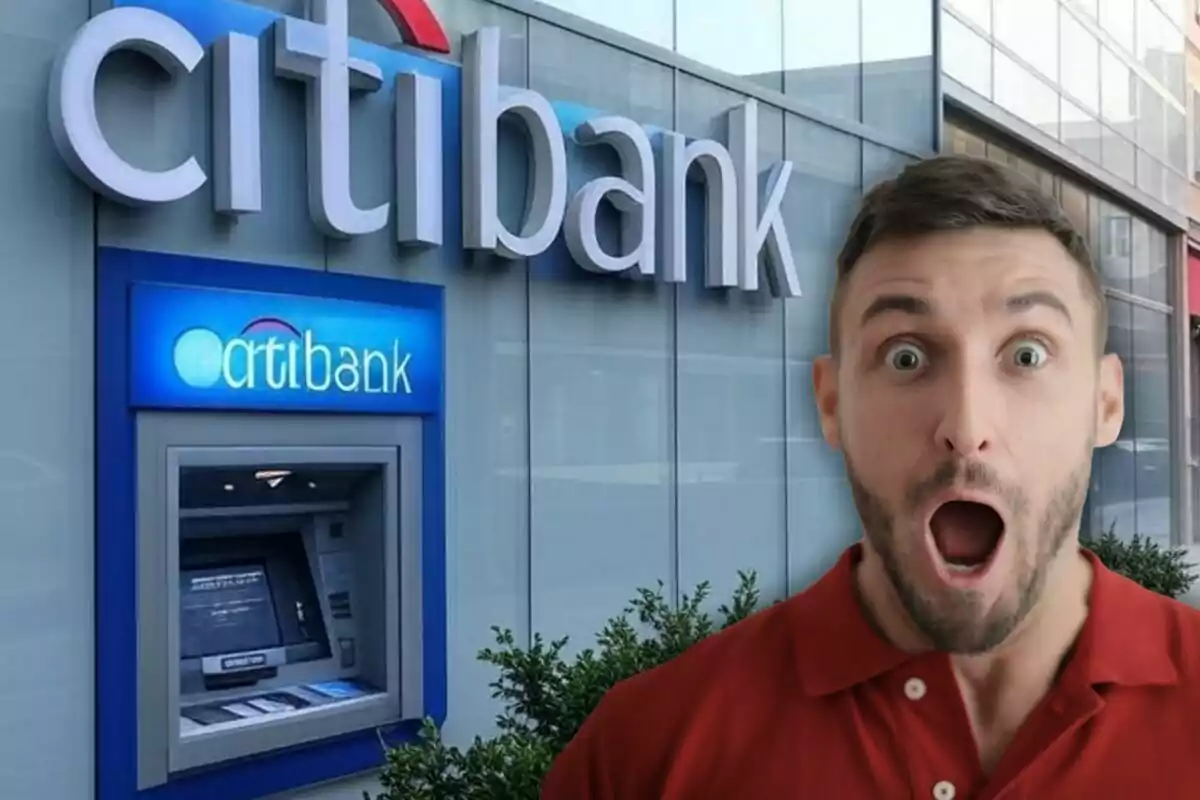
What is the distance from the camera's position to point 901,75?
7535 millimetres

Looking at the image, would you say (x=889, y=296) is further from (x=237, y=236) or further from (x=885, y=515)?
(x=237, y=236)

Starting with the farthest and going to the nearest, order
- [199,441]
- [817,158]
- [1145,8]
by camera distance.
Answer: [1145,8] < [817,158] < [199,441]

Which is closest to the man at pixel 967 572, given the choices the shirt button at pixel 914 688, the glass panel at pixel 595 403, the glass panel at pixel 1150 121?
the shirt button at pixel 914 688

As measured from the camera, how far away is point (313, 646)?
4535mm

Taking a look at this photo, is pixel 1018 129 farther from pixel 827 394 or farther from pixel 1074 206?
pixel 827 394

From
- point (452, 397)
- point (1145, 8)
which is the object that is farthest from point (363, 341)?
point (1145, 8)

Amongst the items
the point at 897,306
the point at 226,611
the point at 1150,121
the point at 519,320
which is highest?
the point at 1150,121

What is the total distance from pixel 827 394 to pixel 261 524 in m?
3.39

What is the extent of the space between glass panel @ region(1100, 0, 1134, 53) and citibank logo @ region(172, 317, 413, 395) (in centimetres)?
603

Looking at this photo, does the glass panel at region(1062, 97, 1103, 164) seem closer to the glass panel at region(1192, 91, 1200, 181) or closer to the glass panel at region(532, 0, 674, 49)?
the glass panel at region(532, 0, 674, 49)

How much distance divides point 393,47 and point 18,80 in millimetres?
1441

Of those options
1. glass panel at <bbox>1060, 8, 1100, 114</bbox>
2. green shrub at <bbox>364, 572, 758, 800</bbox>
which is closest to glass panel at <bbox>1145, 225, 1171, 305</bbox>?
glass panel at <bbox>1060, 8, 1100, 114</bbox>

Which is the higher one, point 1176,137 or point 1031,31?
point 1176,137

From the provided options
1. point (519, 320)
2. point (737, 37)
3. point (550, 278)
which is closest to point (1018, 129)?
point (737, 37)
